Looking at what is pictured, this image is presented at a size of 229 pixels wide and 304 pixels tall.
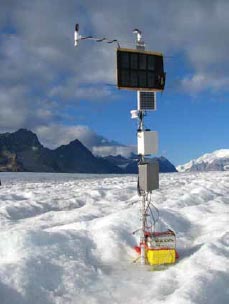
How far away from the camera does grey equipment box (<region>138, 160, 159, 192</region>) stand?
38.1 ft

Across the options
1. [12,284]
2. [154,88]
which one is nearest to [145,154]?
[154,88]

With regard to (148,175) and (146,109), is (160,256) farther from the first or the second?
(146,109)

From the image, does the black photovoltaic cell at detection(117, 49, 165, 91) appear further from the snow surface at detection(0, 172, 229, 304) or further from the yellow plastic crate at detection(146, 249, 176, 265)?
the snow surface at detection(0, 172, 229, 304)

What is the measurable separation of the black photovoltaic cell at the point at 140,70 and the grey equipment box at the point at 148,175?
1885 mm

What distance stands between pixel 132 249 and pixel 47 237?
231cm

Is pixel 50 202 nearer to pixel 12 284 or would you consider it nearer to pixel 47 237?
pixel 47 237

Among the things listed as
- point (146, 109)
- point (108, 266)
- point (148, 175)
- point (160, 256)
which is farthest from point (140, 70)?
point (108, 266)

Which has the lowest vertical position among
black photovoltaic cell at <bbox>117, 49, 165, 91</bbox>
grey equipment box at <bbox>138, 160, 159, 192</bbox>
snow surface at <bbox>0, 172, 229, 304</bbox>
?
snow surface at <bbox>0, 172, 229, 304</bbox>

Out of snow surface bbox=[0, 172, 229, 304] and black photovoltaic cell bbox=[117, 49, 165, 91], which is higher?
black photovoltaic cell bbox=[117, 49, 165, 91]

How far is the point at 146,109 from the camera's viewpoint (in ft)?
38.9

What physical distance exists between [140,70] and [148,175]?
2584mm

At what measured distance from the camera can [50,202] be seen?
2581cm

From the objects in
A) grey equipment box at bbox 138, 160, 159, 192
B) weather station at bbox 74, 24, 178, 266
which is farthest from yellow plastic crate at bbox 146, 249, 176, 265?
grey equipment box at bbox 138, 160, 159, 192

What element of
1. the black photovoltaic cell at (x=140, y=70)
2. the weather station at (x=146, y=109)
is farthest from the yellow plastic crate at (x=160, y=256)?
the black photovoltaic cell at (x=140, y=70)
